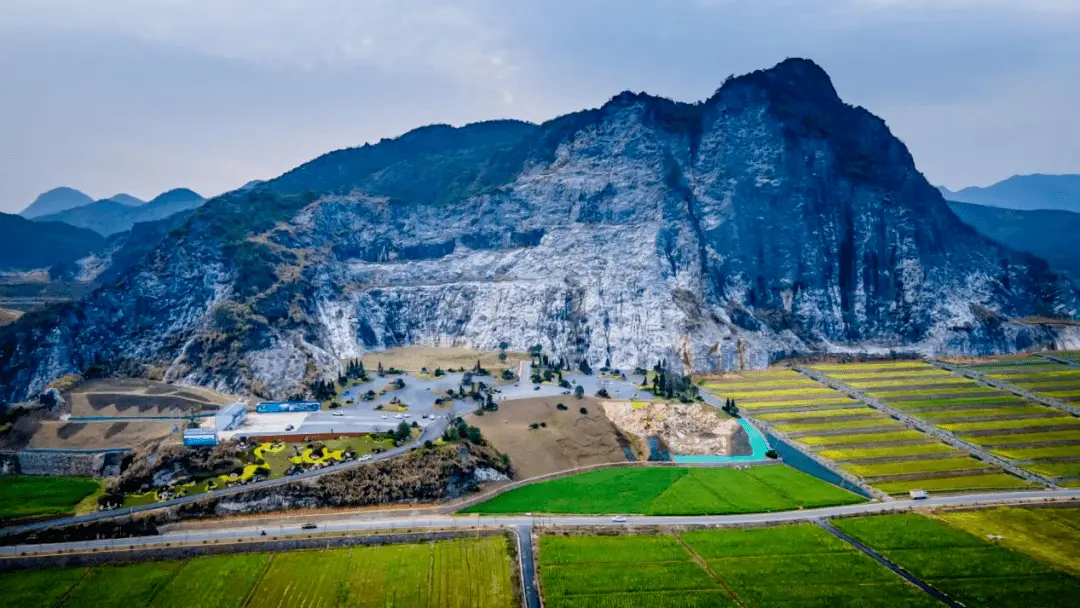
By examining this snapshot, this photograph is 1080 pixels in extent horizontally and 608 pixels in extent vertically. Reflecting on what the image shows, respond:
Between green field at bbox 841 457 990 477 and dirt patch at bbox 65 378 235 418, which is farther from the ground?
dirt patch at bbox 65 378 235 418

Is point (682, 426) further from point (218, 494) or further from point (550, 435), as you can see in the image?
point (218, 494)

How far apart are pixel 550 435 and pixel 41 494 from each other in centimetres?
6224

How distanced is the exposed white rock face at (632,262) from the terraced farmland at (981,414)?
807 inches

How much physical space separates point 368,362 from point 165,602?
87.0 metres

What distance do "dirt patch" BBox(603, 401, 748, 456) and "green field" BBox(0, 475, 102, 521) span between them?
233ft

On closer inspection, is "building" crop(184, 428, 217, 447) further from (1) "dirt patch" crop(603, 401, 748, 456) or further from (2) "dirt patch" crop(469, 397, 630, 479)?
(1) "dirt patch" crop(603, 401, 748, 456)

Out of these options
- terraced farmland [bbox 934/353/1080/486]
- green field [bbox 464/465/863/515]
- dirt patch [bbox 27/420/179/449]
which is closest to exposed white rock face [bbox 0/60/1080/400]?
terraced farmland [bbox 934/353/1080/486]

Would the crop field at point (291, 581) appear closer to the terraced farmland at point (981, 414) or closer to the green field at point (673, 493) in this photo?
A: the green field at point (673, 493)

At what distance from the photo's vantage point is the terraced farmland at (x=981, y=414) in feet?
268

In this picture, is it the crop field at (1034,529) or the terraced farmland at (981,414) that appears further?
the terraced farmland at (981,414)

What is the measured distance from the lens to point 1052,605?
52.7 m

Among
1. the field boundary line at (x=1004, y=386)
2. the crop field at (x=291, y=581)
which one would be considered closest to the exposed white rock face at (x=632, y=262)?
the field boundary line at (x=1004, y=386)

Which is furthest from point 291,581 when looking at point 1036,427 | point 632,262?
point 632,262

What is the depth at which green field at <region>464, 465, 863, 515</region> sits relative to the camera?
70.6 m
